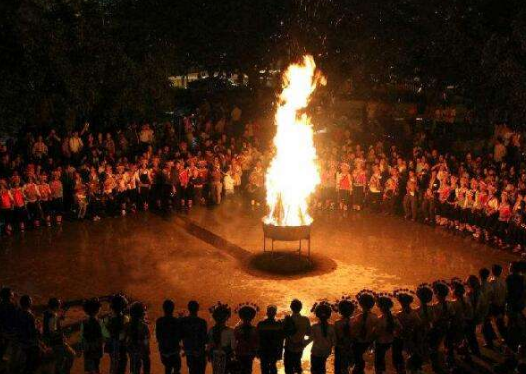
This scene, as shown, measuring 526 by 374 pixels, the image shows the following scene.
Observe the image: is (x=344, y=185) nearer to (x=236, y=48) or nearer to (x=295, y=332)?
(x=295, y=332)

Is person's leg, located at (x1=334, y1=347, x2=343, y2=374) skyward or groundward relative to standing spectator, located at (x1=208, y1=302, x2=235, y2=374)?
groundward

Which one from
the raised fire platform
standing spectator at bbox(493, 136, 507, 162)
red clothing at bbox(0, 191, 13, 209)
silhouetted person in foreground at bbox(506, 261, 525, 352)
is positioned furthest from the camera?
standing spectator at bbox(493, 136, 507, 162)

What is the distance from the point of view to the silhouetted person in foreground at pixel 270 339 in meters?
9.24

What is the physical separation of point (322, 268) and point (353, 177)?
6.51 m

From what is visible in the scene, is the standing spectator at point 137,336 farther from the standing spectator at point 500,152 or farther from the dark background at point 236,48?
the standing spectator at point 500,152

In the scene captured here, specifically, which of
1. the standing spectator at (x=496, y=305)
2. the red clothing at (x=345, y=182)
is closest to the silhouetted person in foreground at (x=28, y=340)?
the standing spectator at (x=496, y=305)

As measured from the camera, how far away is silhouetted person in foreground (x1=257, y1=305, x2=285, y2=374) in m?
9.24

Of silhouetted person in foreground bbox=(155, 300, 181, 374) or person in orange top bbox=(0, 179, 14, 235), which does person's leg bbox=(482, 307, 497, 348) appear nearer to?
silhouetted person in foreground bbox=(155, 300, 181, 374)

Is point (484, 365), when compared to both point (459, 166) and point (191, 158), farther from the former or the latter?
point (191, 158)

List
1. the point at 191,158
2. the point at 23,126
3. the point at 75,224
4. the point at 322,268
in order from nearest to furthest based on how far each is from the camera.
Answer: the point at 322,268, the point at 75,224, the point at 191,158, the point at 23,126

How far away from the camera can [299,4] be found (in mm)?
30766

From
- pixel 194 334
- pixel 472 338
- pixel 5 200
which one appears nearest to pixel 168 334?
pixel 194 334

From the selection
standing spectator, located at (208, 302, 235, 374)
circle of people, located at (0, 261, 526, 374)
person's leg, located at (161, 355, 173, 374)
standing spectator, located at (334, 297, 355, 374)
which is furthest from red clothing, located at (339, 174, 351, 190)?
person's leg, located at (161, 355, 173, 374)

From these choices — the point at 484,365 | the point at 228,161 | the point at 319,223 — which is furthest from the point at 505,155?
the point at 484,365
